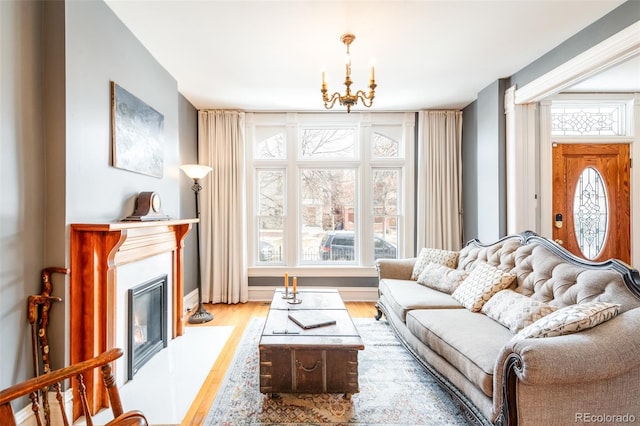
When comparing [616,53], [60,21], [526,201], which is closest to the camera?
[60,21]

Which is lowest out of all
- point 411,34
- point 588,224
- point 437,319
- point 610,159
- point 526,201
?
point 437,319

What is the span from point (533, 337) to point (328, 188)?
10.8 feet

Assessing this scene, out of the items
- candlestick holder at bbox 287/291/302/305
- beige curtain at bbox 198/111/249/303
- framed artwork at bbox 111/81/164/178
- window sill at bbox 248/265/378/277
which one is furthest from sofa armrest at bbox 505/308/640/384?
beige curtain at bbox 198/111/249/303

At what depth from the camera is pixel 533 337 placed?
1.59 meters

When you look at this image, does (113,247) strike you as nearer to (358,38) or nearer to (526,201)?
(358,38)

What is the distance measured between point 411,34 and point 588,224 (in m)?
2.90

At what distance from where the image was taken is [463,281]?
116 inches

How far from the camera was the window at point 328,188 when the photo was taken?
4.50 m

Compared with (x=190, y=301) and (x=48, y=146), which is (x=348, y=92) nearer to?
(x=48, y=146)

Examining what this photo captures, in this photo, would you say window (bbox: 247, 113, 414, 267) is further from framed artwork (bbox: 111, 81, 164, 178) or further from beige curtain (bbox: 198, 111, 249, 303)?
framed artwork (bbox: 111, 81, 164, 178)

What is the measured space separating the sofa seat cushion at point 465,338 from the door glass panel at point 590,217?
6.78 feet

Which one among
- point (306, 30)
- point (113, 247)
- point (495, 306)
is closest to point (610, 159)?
point (495, 306)

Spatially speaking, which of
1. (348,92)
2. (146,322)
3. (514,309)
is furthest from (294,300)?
(348,92)

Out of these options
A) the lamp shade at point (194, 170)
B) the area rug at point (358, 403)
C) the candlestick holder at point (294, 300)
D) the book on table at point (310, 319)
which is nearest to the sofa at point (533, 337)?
the area rug at point (358, 403)
